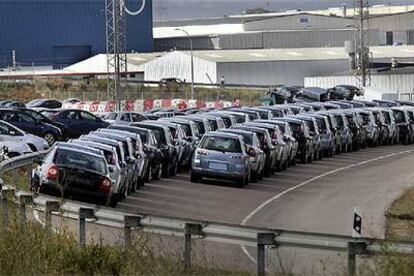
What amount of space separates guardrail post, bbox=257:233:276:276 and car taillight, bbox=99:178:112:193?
10591mm

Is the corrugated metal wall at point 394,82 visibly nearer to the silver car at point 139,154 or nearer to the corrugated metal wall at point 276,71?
the corrugated metal wall at point 276,71

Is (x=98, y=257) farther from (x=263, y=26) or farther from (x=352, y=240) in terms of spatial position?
(x=263, y=26)

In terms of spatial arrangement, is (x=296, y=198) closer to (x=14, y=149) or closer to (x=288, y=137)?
(x=288, y=137)

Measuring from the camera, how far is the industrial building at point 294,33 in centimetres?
14150

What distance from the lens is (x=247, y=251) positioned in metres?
14.1

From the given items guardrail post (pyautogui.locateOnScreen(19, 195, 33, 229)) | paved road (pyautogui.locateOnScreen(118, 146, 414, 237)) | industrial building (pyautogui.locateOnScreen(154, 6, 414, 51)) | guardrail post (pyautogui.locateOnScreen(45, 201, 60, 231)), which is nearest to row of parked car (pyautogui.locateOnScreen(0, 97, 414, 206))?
paved road (pyautogui.locateOnScreen(118, 146, 414, 237))

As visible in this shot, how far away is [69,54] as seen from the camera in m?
121

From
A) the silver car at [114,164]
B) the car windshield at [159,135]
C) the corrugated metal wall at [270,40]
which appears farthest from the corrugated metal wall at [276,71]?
the silver car at [114,164]

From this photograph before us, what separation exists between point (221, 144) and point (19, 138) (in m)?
6.61

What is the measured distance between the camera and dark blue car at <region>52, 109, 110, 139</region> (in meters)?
40.9

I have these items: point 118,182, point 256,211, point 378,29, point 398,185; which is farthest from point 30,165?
point 378,29

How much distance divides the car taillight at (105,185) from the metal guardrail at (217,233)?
7.42 metres

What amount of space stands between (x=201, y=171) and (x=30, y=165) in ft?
23.0

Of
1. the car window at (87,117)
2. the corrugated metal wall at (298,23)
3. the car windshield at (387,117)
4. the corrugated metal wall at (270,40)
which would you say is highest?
the corrugated metal wall at (298,23)
